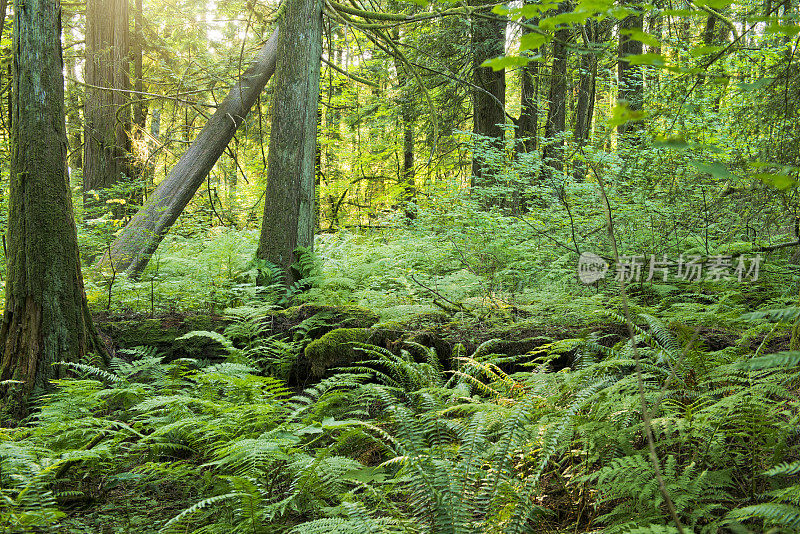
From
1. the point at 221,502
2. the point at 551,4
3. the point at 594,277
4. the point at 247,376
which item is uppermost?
the point at 551,4

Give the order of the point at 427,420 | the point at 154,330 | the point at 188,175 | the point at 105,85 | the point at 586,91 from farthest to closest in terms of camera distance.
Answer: the point at 105,85 → the point at 586,91 → the point at 188,175 → the point at 154,330 → the point at 427,420

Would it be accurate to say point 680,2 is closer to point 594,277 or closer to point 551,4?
point 594,277

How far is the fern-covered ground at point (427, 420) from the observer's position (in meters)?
2.21

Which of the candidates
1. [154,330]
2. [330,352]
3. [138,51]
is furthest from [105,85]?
[330,352]

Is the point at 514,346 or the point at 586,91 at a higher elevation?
the point at 586,91

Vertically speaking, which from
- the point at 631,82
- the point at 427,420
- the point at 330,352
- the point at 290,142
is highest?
the point at 631,82

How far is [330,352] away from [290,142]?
3.44 metres

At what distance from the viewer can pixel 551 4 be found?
6.29 ft

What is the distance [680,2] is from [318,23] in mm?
4874

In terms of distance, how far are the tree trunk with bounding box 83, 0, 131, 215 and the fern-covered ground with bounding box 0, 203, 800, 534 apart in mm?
5173

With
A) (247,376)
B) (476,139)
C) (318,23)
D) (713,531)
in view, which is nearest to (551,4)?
(713,531)
